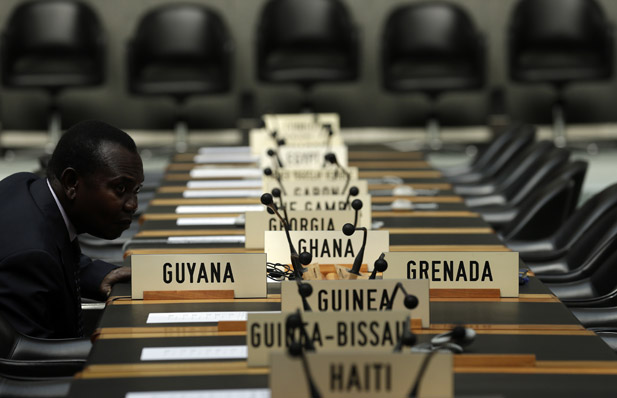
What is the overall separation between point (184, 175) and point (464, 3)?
538 cm

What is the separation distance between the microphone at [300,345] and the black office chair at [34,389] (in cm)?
64

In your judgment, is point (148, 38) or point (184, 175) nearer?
point (184, 175)

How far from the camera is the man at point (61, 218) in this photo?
259 centimetres

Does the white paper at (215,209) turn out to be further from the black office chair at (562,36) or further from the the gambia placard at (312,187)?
the black office chair at (562,36)

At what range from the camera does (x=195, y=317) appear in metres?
2.43

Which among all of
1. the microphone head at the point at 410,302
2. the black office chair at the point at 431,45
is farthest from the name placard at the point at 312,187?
the black office chair at the point at 431,45

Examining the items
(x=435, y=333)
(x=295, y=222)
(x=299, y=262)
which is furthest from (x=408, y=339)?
(x=295, y=222)

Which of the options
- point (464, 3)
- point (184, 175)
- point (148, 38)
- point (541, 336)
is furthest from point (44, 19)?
point (541, 336)

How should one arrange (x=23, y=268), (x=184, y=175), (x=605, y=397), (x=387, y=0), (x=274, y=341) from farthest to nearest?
(x=387, y=0)
(x=184, y=175)
(x=23, y=268)
(x=274, y=341)
(x=605, y=397)

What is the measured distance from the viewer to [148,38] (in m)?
8.84

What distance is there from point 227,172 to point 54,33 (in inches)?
173

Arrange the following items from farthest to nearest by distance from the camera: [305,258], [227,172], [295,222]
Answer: [227,172] < [295,222] < [305,258]

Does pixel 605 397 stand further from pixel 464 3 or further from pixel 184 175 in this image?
pixel 464 3

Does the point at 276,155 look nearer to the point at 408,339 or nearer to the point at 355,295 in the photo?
the point at 355,295
